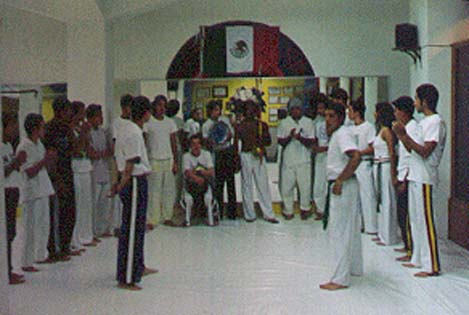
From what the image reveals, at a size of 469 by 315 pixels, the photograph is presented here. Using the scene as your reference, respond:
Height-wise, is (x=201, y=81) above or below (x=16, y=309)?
above

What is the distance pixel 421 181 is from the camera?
593cm

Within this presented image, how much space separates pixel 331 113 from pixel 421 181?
108 centimetres

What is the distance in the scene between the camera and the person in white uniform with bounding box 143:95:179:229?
894cm

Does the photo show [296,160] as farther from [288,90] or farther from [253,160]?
[288,90]

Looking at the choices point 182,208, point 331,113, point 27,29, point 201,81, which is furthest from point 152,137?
point 331,113

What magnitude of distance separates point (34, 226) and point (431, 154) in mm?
3792

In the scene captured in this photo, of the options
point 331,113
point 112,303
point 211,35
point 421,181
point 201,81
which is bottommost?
point 112,303

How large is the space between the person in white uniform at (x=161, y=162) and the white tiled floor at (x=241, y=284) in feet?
4.37

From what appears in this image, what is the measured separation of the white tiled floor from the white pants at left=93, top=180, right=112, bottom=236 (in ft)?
1.17

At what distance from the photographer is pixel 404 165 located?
638 cm

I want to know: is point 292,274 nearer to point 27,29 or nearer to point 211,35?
point 211,35

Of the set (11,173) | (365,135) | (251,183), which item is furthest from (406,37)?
(11,173)

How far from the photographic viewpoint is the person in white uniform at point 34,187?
20.1 feet

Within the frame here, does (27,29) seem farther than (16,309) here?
Yes
